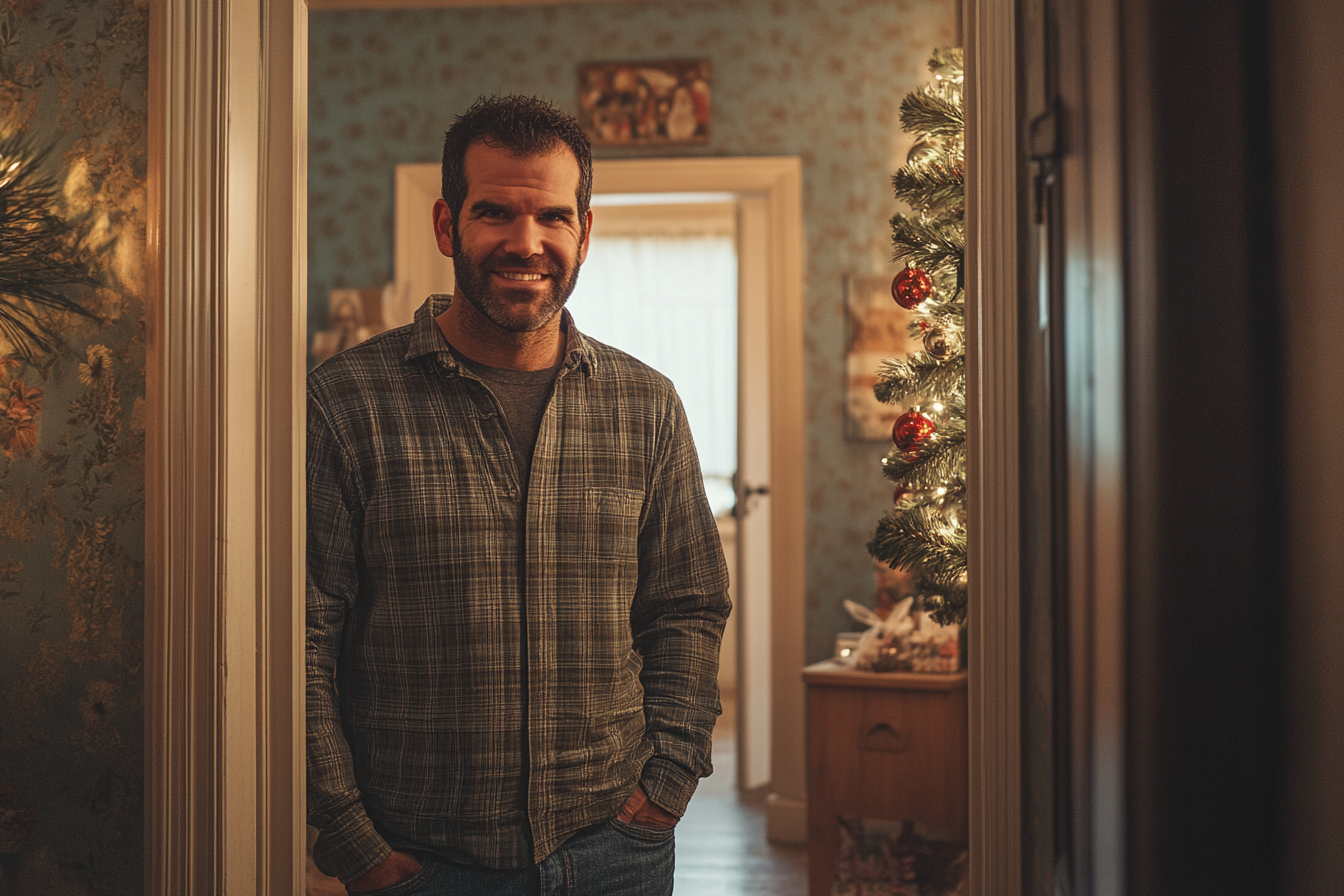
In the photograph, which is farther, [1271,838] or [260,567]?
[260,567]

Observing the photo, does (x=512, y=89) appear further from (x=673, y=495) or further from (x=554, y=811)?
(x=554, y=811)

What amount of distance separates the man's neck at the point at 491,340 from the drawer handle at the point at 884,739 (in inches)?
62.3

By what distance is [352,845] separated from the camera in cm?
134

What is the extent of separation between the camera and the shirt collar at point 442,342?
1.46 meters

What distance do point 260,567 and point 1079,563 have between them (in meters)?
0.90

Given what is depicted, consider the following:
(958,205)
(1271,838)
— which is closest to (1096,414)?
(1271,838)

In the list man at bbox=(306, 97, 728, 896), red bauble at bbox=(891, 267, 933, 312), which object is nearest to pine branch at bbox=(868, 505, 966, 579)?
red bauble at bbox=(891, 267, 933, 312)

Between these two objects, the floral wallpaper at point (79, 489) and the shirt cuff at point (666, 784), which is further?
Answer: the shirt cuff at point (666, 784)

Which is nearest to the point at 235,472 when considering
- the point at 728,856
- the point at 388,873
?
the point at 388,873

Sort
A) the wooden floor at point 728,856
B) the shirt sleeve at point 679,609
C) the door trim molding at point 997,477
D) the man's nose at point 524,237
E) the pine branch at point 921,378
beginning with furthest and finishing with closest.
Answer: the wooden floor at point 728,856
the pine branch at point 921,378
the shirt sleeve at point 679,609
the man's nose at point 524,237
the door trim molding at point 997,477

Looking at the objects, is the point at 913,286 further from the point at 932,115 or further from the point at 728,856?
→ the point at 728,856

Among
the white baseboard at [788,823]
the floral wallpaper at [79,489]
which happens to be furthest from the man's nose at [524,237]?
the white baseboard at [788,823]

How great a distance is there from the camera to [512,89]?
3.66 metres

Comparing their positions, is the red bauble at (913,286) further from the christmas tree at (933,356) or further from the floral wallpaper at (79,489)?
the floral wallpaper at (79,489)
